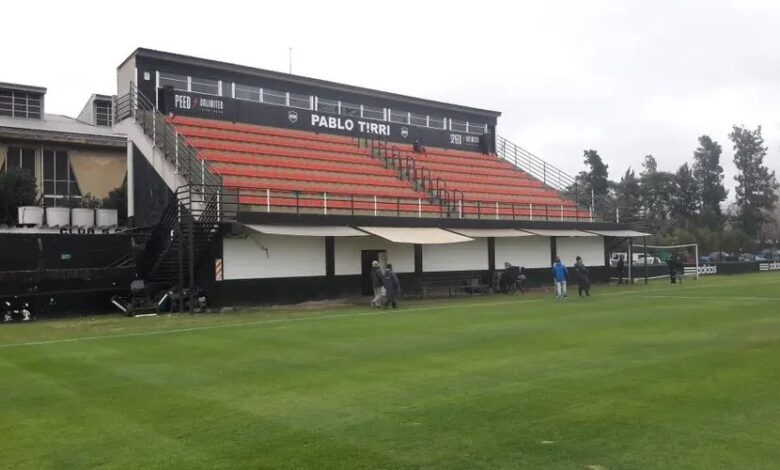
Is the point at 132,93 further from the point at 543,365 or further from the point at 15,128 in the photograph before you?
the point at 543,365

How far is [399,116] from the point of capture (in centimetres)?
4003

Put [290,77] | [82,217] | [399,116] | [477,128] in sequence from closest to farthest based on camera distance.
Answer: [82,217], [290,77], [399,116], [477,128]

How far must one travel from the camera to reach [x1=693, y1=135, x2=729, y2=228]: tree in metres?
77.4

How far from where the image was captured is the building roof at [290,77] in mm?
31220

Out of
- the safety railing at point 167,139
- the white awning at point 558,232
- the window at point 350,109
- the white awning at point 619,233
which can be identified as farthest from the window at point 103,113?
the white awning at point 619,233

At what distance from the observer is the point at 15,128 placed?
31250mm

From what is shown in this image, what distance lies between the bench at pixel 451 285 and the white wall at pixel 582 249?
664 cm

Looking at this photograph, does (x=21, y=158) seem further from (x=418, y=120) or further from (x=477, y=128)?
(x=477, y=128)

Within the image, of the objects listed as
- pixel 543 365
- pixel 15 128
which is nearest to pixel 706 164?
pixel 15 128

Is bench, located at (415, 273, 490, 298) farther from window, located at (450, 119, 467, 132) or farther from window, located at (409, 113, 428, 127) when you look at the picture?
window, located at (450, 119, 467, 132)

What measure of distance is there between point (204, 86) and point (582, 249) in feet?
69.5

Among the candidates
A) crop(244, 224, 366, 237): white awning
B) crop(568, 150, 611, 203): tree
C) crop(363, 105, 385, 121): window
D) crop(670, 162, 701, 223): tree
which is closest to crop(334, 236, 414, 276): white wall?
crop(244, 224, 366, 237): white awning

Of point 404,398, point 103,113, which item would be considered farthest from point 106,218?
point 404,398

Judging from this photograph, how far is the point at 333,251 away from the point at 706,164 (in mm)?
65714
